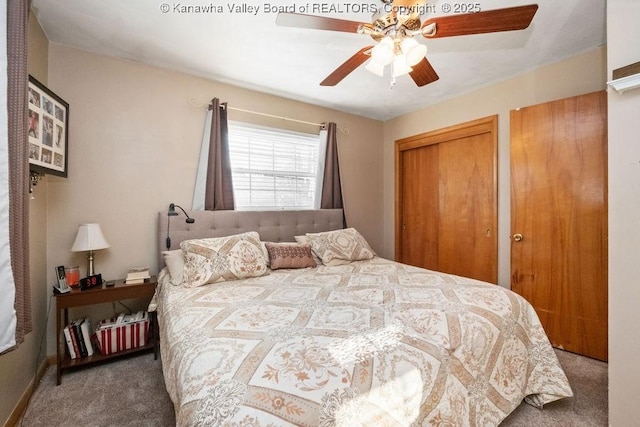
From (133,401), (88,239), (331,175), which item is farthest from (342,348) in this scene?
(331,175)

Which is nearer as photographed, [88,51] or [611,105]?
[611,105]

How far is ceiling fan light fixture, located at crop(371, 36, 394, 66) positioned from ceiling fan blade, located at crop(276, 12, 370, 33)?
0.46 ft

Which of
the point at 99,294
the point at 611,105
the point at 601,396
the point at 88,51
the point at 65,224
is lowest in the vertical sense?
the point at 601,396

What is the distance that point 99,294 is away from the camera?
2.05 metres

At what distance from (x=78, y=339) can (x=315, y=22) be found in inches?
108

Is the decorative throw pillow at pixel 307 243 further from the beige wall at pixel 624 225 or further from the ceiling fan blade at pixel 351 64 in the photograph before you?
the beige wall at pixel 624 225

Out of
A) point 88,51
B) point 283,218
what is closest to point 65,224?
point 88,51

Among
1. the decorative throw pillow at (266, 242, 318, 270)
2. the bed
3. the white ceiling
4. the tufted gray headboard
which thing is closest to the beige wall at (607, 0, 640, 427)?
the bed

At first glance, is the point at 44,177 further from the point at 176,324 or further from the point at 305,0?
the point at 305,0

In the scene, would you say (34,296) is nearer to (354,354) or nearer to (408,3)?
(354,354)

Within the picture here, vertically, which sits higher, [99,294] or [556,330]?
[99,294]

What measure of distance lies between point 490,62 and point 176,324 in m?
3.17

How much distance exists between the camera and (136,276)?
89.6 inches

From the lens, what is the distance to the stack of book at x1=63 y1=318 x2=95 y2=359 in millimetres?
2078
